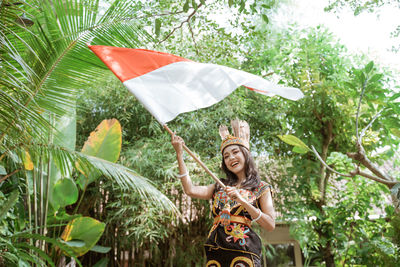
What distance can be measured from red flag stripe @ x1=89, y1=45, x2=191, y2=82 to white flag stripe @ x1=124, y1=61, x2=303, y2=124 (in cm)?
5

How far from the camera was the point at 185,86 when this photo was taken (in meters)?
2.31

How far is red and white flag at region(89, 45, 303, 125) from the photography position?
2.18 m

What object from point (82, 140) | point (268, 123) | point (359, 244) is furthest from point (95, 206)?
point (359, 244)

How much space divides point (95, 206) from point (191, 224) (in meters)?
1.38

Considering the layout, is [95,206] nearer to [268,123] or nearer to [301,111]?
[268,123]

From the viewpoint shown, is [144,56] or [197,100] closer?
[197,100]

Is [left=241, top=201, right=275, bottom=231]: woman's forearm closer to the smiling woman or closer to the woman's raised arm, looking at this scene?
the smiling woman

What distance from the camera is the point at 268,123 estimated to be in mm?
5973

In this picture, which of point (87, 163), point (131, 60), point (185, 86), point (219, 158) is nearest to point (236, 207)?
point (185, 86)

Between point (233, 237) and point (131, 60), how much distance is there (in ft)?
3.79

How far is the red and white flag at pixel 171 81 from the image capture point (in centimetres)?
218

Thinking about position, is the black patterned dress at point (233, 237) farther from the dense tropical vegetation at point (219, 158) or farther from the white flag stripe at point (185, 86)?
the dense tropical vegetation at point (219, 158)

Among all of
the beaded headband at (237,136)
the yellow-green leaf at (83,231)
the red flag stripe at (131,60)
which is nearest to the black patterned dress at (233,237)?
the beaded headband at (237,136)

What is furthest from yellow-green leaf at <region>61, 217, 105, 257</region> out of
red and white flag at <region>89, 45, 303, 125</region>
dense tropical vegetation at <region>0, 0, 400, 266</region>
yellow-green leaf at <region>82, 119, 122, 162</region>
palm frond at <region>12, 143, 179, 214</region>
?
red and white flag at <region>89, 45, 303, 125</region>
